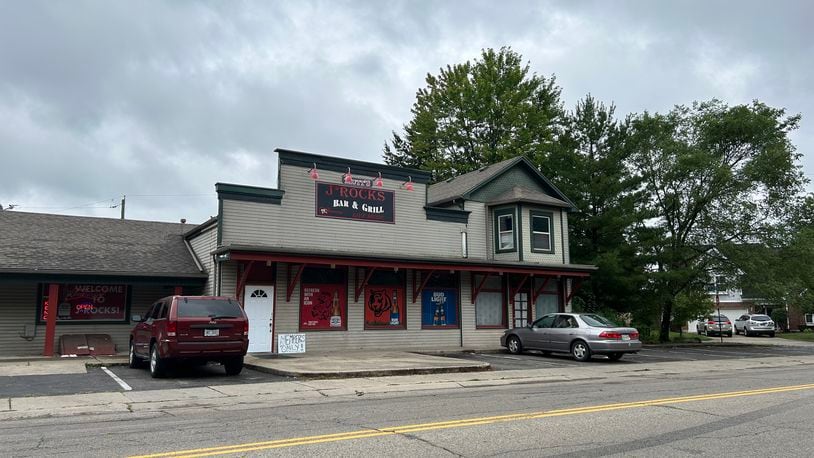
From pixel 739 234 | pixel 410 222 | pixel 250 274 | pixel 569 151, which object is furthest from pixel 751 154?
pixel 250 274

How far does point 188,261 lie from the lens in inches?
829

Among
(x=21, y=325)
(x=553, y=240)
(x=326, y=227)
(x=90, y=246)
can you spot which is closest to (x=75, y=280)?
(x=21, y=325)

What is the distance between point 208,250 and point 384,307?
20.6ft

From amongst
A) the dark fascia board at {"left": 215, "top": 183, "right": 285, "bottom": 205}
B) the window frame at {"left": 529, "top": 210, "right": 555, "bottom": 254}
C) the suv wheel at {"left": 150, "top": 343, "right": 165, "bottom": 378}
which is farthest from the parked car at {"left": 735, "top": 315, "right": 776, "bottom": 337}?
the suv wheel at {"left": 150, "top": 343, "right": 165, "bottom": 378}

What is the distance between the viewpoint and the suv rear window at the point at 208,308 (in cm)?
1327

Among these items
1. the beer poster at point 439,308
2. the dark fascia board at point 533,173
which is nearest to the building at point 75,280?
the beer poster at point 439,308

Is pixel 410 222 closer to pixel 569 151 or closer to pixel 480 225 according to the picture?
pixel 480 225

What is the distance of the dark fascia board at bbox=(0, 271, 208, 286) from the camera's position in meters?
17.5

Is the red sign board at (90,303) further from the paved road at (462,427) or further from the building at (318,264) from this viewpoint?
the paved road at (462,427)

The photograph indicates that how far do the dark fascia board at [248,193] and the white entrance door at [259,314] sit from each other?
9.20ft

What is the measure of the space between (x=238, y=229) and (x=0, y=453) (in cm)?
1302

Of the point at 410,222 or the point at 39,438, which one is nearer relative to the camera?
the point at 39,438

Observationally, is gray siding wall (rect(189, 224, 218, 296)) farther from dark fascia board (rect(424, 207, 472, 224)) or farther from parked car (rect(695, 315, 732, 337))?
parked car (rect(695, 315, 732, 337))

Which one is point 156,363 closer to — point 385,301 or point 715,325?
point 385,301
